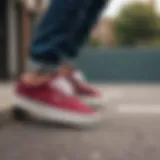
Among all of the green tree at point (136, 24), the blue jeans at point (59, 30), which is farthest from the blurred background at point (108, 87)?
the blue jeans at point (59, 30)

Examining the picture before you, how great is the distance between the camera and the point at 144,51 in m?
3.83

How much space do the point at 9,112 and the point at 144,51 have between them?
2.96m

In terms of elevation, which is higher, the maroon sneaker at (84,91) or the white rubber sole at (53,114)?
the white rubber sole at (53,114)

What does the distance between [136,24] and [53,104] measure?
506 centimetres

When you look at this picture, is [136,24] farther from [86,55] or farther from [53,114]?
[53,114]

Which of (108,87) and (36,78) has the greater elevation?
(36,78)

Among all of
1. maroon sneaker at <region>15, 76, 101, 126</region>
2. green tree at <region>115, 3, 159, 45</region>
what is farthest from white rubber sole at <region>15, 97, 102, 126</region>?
green tree at <region>115, 3, 159, 45</region>

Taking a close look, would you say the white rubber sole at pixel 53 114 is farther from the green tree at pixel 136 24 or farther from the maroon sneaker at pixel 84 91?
the green tree at pixel 136 24

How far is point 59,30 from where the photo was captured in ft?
3.09

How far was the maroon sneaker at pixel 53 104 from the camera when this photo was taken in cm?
91

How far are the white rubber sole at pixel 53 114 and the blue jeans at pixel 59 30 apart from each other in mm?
92

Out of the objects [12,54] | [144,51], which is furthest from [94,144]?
[144,51]

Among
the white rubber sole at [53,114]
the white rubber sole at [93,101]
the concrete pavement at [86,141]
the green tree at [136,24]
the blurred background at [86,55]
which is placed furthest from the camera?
the green tree at [136,24]

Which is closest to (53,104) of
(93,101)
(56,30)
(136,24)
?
(56,30)
